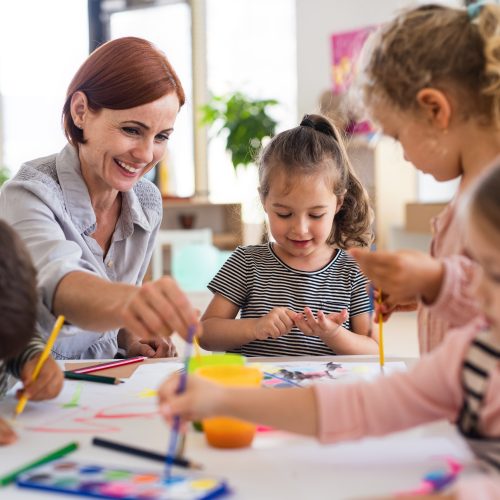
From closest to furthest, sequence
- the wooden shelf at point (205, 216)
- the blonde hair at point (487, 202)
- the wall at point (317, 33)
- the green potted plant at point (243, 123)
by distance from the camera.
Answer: the blonde hair at point (487, 202) < the green potted plant at point (243, 123) < the wall at point (317, 33) < the wooden shelf at point (205, 216)

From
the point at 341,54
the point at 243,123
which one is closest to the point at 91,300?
the point at 243,123

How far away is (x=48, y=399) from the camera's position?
1030 millimetres

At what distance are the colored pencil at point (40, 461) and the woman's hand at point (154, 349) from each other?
77 cm

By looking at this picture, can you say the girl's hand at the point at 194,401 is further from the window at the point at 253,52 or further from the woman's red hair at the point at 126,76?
A: the window at the point at 253,52

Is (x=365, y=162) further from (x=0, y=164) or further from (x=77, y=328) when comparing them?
(x=77, y=328)

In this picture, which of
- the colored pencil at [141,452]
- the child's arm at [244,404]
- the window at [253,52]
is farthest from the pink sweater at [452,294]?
the window at [253,52]

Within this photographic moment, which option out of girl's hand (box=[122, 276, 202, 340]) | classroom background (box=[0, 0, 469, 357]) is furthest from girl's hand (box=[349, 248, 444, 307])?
classroom background (box=[0, 0, 469, 357])

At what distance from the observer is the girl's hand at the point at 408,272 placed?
870 mm

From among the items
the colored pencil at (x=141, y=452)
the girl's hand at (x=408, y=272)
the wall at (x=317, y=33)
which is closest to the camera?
the colored pencil at (x=141, y=452)

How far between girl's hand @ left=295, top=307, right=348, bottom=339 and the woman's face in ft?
1.63

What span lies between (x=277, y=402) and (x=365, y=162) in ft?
14.9

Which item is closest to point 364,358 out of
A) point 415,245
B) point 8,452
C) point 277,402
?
point 277,402

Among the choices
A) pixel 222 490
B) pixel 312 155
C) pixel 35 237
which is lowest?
pixel 222 490

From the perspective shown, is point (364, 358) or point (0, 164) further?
point (0, 164)
